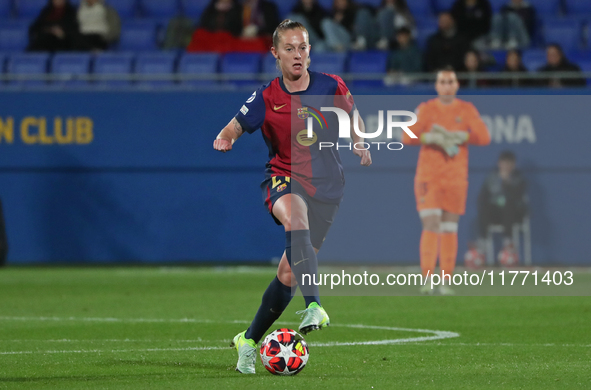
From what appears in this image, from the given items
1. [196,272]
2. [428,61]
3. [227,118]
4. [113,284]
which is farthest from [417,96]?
[113,284]

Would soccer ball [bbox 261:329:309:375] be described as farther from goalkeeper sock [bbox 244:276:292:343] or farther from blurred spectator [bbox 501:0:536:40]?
blurred spectator [bbox 501:0:536:40]

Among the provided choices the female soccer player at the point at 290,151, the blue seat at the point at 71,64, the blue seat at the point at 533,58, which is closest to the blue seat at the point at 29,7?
the blue seat at the point at 71,64

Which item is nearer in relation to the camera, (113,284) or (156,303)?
(156,303)

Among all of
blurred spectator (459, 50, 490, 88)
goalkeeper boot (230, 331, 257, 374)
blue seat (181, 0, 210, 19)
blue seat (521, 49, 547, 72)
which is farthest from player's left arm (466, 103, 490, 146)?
blue seat (181, 0, 210, 19)

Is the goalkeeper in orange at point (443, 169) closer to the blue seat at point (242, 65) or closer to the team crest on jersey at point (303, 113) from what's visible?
the blue seat at point (242, 65)

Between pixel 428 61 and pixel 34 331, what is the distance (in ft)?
29.6

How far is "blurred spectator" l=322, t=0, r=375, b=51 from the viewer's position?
52.5 ft

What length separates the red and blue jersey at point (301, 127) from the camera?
5961 mm

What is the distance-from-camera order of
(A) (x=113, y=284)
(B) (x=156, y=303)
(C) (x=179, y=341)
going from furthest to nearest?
1. (A) (x=113, y=284)
2. (B) (x=156, y=303)
3. (C) (x=179, y=341)

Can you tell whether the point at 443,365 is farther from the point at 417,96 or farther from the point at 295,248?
the point at 417,96

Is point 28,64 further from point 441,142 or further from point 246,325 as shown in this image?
point 246,325

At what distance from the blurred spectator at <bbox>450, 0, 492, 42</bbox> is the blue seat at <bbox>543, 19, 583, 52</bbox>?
3.95 feet

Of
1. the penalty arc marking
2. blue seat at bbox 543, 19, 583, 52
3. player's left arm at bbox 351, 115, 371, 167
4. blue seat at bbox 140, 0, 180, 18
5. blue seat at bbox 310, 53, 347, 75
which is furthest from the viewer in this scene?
blue seat at bbox 140, 0, 180, 18

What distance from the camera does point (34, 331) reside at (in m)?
8.16
